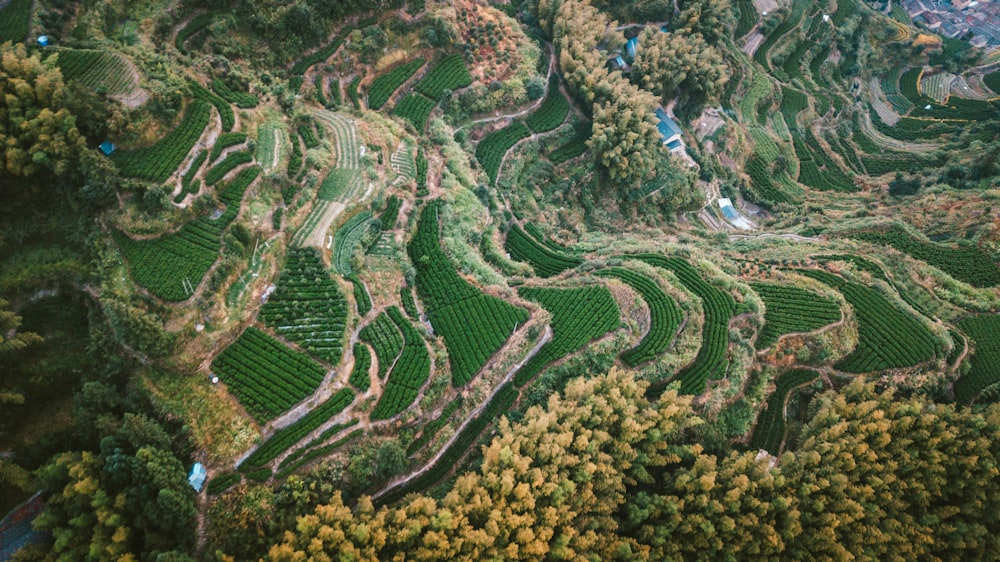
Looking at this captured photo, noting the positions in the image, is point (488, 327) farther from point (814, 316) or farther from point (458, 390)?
point (814, 316)

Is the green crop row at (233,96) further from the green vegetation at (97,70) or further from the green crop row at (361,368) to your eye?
the green crop row at (361,368)

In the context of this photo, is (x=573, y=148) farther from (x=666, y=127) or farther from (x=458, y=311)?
(x=458, y=311)

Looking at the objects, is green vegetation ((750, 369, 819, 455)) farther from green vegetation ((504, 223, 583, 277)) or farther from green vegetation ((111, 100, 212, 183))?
green vegetation ((111, 100, 212, 183))

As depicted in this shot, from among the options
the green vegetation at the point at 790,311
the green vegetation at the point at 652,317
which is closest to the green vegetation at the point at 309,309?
the green vegetation at the point at 652,317

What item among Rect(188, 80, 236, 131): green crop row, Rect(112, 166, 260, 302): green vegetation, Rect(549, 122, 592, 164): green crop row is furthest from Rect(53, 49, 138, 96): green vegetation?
Rect(549, 122, 592, 164): green crop row

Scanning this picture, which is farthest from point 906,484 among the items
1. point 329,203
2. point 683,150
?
point 329,203
